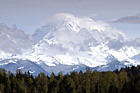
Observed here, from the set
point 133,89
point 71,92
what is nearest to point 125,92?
point 133,89

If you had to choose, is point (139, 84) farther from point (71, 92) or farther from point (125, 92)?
point (71, 92)

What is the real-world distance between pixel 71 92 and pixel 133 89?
2961 cm

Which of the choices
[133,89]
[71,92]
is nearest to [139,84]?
[133,89]

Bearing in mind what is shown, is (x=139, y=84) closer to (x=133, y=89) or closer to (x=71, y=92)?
(x=133, y=89)

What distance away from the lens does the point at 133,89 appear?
639 ft

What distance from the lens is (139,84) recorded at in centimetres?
Result: 19212

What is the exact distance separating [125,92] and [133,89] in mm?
5829

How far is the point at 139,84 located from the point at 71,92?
107ft

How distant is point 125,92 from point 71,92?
2607 cm

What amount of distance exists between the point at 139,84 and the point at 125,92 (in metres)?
10.2

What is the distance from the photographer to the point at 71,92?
199125 mm

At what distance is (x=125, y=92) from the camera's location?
199m

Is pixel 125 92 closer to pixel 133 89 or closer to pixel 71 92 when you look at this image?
pixel 133 89
